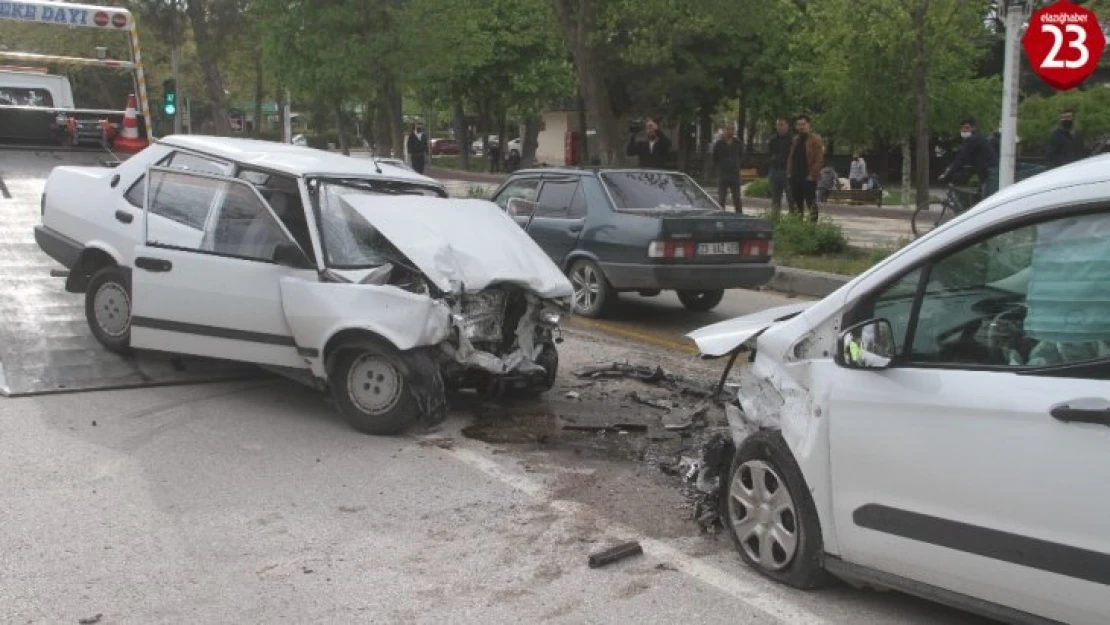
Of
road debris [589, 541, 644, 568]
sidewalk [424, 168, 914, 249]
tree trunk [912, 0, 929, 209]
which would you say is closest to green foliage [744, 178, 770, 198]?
sidewalk [424, 168, 914, 249]

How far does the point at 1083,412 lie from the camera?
329cm

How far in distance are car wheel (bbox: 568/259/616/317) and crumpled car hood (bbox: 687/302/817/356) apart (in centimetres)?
572

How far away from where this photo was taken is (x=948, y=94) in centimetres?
3158

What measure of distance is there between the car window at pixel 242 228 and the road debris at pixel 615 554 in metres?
3.29

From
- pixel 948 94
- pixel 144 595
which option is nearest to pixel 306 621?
pixel 144 595

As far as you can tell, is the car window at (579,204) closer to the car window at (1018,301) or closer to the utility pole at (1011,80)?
the utility pole at (1011,80)

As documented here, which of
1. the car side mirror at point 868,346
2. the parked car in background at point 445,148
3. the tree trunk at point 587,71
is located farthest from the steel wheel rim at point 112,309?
the parked car in background at point 445,148

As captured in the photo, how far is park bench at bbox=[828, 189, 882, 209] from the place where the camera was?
28656 millimetres

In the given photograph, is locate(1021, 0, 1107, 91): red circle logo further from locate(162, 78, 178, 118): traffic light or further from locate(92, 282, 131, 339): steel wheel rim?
locate(162, 78, 178, 118): traffic light

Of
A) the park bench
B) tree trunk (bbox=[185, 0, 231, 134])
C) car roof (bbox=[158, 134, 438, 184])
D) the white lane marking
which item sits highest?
tree trunk (bbox=[185, 0, 231, 134])

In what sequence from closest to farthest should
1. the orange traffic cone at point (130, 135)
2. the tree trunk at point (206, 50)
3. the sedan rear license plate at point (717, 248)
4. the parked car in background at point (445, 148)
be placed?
the sedan rear license plate at point (717, 248) → the orange traffic cone at point (130, 135) → the tree trunk at point (206, 50) → the parked car in background at point (445, 148)

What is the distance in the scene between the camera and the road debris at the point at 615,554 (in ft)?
15.1

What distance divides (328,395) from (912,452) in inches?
166

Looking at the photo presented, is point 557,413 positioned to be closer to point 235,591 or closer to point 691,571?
point 691,571
